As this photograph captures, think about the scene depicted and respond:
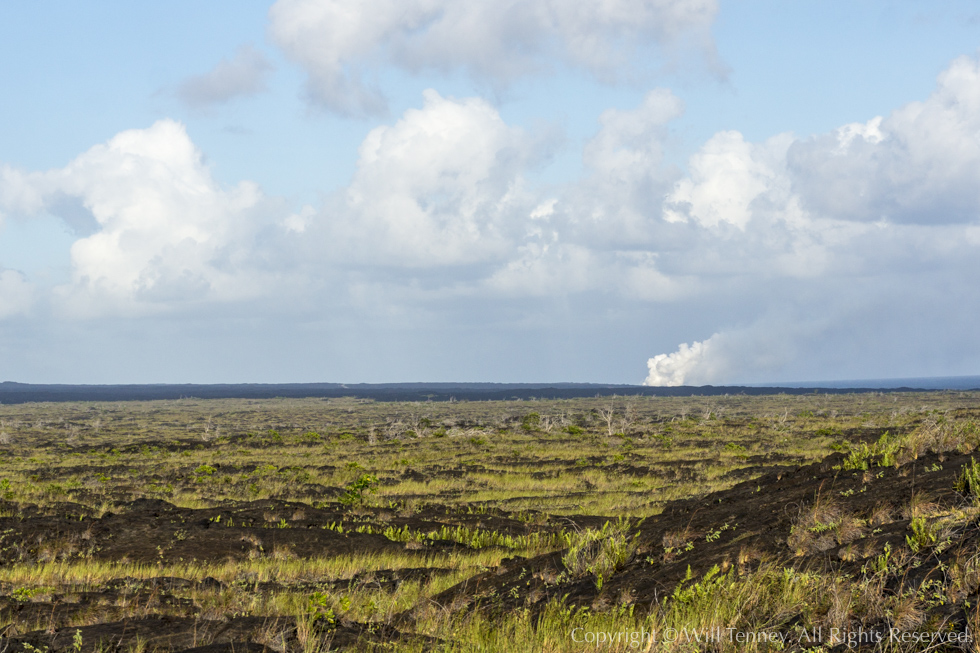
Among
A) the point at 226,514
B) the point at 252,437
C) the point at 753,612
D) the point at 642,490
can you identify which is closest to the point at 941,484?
the point at 753,612

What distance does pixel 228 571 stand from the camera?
14.1 meters

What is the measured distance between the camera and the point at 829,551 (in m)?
8.12

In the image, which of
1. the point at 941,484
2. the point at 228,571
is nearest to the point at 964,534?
the point at 941,484

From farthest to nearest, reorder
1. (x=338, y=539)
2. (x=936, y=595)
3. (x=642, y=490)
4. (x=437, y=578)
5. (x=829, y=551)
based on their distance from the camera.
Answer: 1. (x=642, y=490)
2. (x=338, y=539)
3. (x=437, y=578)
4. (x=829, y=551)
5. (x=936, y=595)

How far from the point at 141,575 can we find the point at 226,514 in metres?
6.77

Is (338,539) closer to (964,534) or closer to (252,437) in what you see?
(964,534)

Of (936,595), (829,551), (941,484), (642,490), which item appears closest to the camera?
(936,595)

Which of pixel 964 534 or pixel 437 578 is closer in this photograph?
pixel 964 534

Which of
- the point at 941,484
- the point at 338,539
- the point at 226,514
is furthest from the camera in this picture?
the point at 226,514

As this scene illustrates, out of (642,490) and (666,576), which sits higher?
(666,576)

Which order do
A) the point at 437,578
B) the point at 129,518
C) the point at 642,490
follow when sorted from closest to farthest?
the point at 437,578, the point at 129,518, the point at 642,490

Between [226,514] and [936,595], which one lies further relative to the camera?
[226,514]

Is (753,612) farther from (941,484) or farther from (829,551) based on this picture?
(941,484)

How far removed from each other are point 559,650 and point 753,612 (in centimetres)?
166
